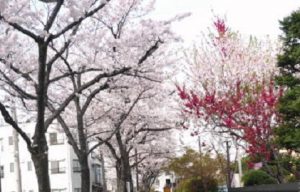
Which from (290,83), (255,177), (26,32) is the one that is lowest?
(255,177)

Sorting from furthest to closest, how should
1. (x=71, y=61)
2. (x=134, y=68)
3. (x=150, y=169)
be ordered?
(x=150, y=169), (x=71, y=61), (x=134, y=68)

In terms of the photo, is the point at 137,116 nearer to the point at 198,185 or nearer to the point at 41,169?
the point at 41,169

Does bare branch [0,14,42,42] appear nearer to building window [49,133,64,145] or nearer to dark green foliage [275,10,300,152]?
dark green foliage [275,10,300,152]

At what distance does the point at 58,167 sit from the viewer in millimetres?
54906

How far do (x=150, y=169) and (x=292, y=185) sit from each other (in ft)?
157

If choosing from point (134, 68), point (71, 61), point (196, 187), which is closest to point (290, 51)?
point (134, 68)

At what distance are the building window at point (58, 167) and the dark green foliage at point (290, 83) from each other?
4062 centimetres

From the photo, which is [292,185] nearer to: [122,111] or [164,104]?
[122,111]

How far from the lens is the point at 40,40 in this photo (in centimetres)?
1198

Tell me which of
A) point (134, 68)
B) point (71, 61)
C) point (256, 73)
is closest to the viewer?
point (134, 68)

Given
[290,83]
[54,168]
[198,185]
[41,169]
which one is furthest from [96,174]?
[41,169]

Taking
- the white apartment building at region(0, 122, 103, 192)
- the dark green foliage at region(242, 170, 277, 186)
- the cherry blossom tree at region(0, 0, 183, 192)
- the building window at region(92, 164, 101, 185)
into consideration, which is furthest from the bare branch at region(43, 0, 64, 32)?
the building window at region(92, 164, 101, 185)

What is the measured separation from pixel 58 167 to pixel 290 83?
41404mm

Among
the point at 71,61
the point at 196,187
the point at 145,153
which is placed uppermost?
the point at 71,61
